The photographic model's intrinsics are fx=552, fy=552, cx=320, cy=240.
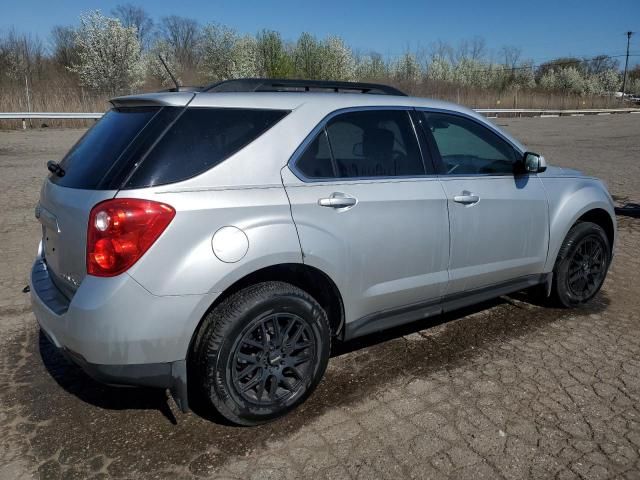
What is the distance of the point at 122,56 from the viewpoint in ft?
137

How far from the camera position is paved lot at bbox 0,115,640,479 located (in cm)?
265

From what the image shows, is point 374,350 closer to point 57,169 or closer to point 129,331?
point 129,331

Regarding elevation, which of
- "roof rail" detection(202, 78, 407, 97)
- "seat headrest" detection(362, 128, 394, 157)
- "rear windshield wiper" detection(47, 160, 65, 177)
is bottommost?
"rear windshield wiper" detection(47, 160, 65, 177)

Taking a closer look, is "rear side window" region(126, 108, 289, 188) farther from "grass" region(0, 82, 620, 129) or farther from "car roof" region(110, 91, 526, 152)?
"grass" region(0, 82, 620, 129)

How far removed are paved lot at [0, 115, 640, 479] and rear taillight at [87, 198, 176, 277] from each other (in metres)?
0.98

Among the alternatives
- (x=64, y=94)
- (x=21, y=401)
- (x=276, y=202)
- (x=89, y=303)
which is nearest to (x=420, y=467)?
(x=276, y=202)

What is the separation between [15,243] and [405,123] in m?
5.18

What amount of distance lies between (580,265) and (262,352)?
3028mm

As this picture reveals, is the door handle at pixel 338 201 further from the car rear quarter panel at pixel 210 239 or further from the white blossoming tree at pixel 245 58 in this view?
the white blossoming tree at pixel 245 58

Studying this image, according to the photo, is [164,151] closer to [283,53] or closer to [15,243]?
[15,243]

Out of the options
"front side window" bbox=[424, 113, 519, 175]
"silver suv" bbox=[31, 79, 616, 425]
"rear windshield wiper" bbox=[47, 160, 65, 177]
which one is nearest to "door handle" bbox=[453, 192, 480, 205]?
"silver suv" bbox=[31, 79, 616, 425]

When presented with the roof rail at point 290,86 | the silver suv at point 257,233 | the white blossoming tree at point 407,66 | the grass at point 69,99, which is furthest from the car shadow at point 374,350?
the white blossoming tree at point 407,66

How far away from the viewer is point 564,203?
14.1 feet

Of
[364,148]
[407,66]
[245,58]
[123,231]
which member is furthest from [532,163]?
[407,66]
